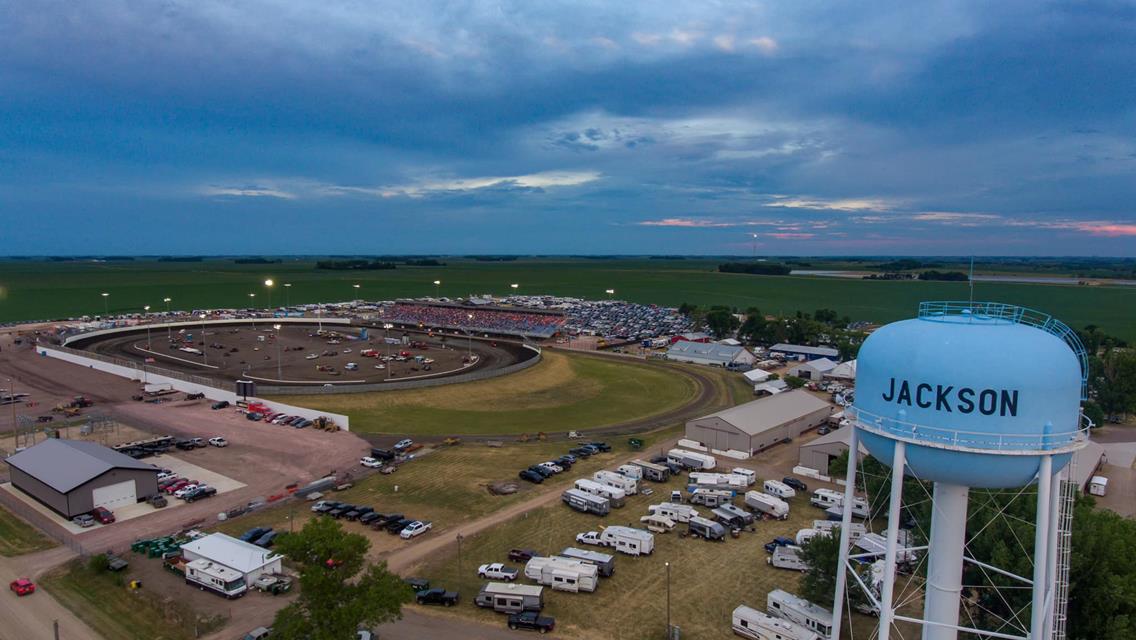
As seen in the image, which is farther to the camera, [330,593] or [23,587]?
[23,587]

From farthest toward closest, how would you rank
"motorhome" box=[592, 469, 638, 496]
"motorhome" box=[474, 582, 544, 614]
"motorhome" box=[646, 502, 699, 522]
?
"motorhome" box=[592, 469, 638, 496] < "motorhome" box=[646, 502, 699, 522] < "motorhome" box=[474, 582, 544, 614]

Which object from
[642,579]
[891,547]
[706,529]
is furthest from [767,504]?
[891,547]

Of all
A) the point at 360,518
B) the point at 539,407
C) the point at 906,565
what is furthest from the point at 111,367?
the point at 906,565

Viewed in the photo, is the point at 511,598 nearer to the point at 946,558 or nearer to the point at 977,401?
the point at 946,558

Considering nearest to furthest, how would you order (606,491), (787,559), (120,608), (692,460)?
(120,608)
(787,559)
(606,491)
(692,460)

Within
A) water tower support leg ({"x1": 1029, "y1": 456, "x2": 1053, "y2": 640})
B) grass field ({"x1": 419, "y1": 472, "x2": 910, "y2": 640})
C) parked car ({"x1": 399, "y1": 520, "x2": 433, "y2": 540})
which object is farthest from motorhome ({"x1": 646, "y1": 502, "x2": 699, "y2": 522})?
water tower support leg ({"x1": 1029, "y1": 456, "x2": 1053, "y2": 640})

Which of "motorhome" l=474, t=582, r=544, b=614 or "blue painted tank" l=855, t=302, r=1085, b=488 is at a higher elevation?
"blue painted tank" l=855, t=302, r=1085, b=488

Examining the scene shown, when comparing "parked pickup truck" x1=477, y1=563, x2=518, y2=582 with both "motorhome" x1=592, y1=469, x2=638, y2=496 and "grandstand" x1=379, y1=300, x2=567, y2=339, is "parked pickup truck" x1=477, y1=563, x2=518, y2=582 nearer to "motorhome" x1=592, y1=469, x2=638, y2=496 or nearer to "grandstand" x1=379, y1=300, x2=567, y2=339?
"motorhome" x1=592, y1=469, x2=638, y2=496
